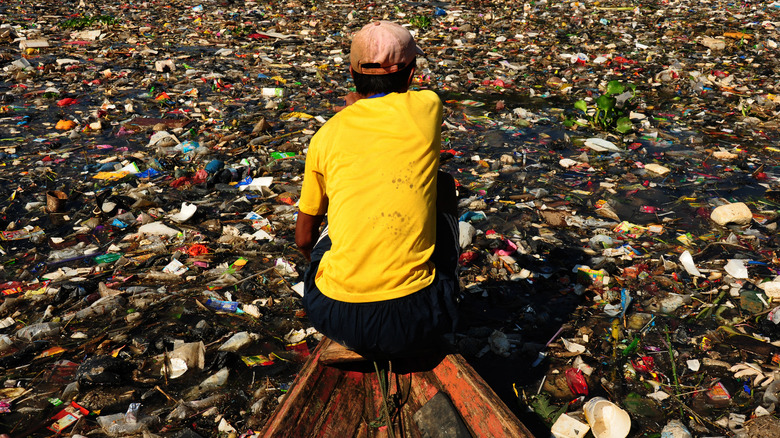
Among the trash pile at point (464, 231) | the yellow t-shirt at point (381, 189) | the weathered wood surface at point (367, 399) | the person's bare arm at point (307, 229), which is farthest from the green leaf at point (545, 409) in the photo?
the person's bare arm at point (307, 229)

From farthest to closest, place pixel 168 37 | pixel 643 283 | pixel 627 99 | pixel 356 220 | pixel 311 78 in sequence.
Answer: pixel 168 37, pixel 311 78, pixel 627 99, pixel 643 283, pixel 356 220

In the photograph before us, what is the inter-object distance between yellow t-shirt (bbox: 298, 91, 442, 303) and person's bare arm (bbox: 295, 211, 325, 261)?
0.99ft

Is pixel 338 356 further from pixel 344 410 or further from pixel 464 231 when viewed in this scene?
pixel 464 231

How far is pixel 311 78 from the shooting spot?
7.18m

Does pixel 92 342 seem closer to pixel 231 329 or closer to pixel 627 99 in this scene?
pixel 231 329

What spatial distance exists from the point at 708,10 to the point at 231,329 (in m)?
10.3

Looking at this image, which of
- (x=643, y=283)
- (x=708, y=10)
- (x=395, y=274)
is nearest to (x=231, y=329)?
(x=395, y=274)

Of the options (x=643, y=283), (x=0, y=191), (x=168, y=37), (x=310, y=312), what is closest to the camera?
(x=310, y=312)

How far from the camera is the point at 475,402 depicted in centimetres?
207

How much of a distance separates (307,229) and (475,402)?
992mm

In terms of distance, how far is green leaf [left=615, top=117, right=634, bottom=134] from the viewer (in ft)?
17.4

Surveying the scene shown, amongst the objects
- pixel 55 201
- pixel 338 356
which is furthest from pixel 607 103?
pixel 55 201

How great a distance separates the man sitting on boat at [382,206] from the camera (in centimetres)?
196

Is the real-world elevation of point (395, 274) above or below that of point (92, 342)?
above
